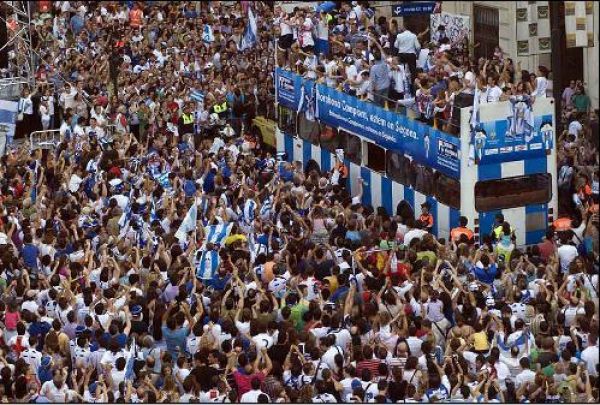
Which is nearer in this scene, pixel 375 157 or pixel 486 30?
pixel 375 157

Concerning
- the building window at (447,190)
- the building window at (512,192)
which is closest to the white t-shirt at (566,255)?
the building window at (512,192)

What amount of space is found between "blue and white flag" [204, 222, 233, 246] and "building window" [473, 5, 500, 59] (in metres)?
12.5

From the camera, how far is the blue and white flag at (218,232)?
90.5ft

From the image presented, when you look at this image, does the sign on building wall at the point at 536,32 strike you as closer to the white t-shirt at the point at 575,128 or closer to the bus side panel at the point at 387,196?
the white t-shirt at the point at 575,128

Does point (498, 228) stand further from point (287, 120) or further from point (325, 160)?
point (287, 120)

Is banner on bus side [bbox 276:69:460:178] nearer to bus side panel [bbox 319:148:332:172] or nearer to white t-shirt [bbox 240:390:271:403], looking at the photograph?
bus side panel [bbox 319:148:332:172]

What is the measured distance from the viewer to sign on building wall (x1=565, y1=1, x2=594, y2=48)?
32.7 m

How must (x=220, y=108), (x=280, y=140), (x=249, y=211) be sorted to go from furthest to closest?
(x=220, y=108) < (x=280, y=140) < (x=249, y=211)

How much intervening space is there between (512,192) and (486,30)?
1078 cm

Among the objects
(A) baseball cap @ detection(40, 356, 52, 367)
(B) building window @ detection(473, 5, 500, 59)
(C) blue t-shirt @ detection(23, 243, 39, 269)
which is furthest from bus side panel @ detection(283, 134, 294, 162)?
(A) baseball cap @ detection(40, 356, 52, 367)

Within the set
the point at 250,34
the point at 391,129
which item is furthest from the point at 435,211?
the point at 250,34

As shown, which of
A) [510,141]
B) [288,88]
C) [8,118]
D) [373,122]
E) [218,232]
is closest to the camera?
[218,232]

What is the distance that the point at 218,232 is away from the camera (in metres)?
27.8

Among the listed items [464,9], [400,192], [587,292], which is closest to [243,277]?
[587,292]
